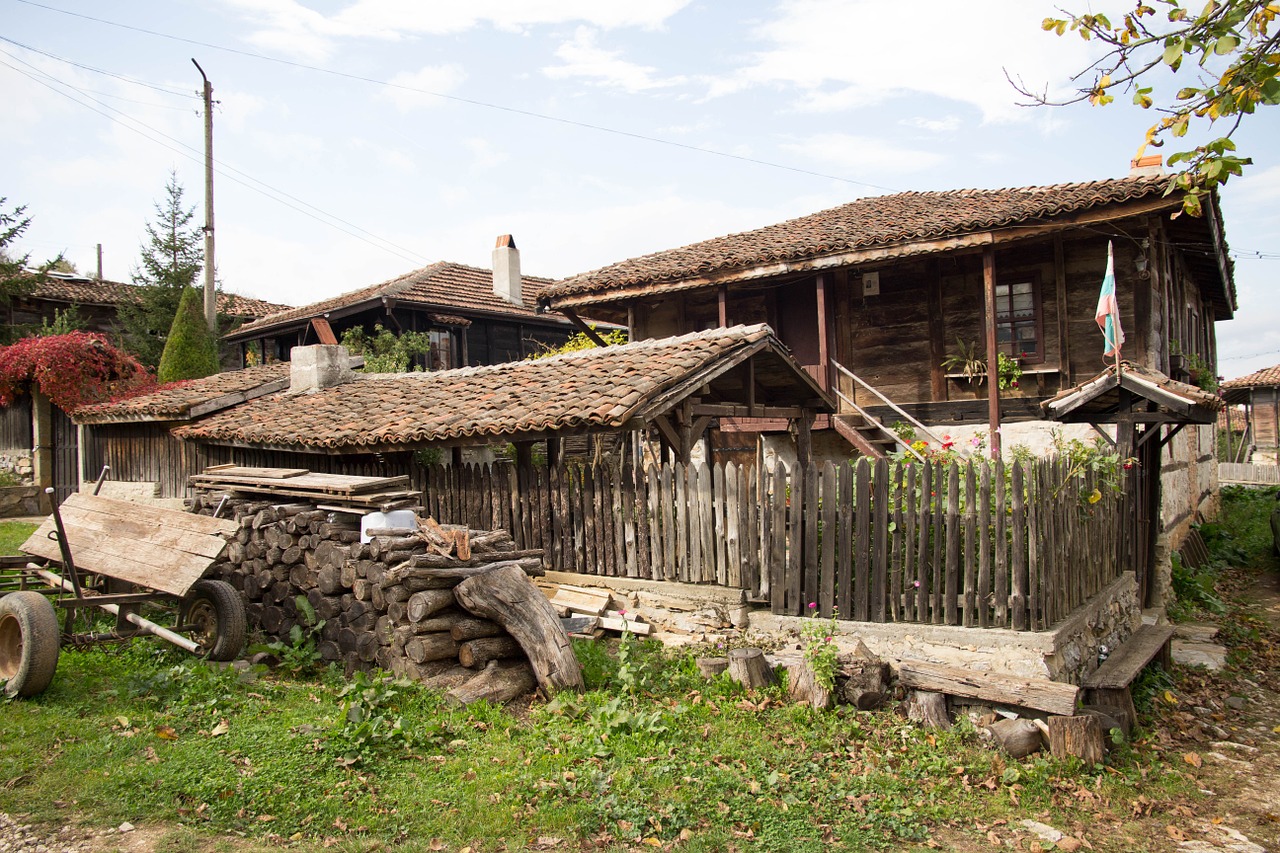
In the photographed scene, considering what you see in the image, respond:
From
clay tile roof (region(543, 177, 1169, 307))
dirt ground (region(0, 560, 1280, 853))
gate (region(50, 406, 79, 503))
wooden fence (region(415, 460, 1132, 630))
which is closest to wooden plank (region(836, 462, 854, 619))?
wooden fence (region(415, 460, 1132, 630))

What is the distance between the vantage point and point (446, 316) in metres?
20.3

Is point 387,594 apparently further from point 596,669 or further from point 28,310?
point 28,310

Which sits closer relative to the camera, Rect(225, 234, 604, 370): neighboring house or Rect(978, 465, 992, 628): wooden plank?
Rect(978, 465, 992, 628): wooden plank

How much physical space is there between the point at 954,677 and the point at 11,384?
17067 mm

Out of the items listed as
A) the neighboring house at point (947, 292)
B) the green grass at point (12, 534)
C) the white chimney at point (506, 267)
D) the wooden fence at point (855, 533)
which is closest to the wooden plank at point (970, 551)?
the wooden fence at point (855, 533)

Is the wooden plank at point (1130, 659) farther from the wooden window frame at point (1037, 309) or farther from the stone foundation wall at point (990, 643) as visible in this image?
the wooden window frame at point (1037, 309)

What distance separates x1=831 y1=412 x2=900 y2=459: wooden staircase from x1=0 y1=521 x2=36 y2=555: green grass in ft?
36.6

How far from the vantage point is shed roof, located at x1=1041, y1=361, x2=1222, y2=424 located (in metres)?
7.96

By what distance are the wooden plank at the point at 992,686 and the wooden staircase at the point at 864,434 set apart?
6.25 m

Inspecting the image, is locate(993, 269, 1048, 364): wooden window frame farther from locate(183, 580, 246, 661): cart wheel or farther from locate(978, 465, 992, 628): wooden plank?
locate(183, 580, 246, 661): cart wheel

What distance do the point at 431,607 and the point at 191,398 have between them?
843 cm

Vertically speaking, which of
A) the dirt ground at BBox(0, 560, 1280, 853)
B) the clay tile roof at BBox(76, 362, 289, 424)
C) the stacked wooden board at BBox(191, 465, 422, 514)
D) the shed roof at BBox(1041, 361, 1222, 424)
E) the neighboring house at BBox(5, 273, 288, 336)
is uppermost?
the neighboring house at BBox(5, 273, 288, 336)

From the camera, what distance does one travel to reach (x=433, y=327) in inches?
812

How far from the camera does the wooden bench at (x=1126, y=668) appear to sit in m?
6.33
